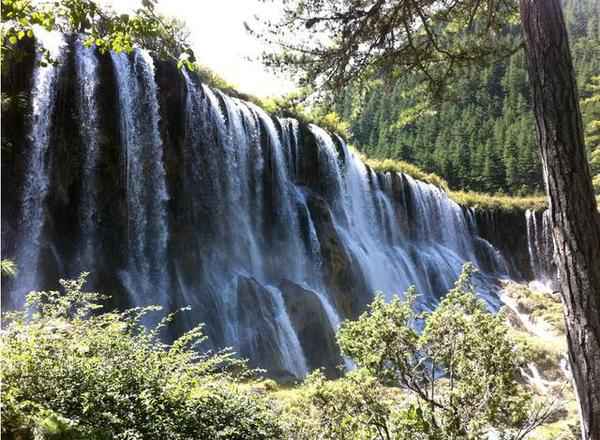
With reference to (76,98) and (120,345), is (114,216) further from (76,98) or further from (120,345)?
(120,345)

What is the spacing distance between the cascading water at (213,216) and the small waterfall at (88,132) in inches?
1.2

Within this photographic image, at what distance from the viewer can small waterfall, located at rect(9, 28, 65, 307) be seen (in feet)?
38.6

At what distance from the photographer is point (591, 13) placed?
297ft

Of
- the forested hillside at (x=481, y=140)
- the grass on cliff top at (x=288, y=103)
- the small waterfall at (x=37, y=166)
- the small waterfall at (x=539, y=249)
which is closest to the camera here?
the grass on cliff top at (x=288, y=103)

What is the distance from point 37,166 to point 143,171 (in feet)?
9.48

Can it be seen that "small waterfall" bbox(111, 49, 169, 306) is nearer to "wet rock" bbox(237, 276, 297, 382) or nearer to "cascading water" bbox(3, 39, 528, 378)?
"cascading water" bbox(3, 39, 528, 378)

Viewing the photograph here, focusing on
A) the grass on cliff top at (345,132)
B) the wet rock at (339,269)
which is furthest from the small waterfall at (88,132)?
the wet rock at (339,269)

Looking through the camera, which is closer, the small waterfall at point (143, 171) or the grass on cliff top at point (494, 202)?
the small waterfall at point (143, 171)

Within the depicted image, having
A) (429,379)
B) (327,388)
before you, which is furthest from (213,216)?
(429,379)

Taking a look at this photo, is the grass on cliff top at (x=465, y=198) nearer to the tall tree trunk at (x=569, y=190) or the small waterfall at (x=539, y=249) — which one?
the small waterfall at (x=539, y=249)

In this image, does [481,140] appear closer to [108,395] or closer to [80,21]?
[80,21]

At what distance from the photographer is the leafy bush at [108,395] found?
3.33 metres

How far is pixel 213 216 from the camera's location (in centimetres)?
1680

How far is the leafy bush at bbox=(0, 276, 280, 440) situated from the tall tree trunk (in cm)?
256
